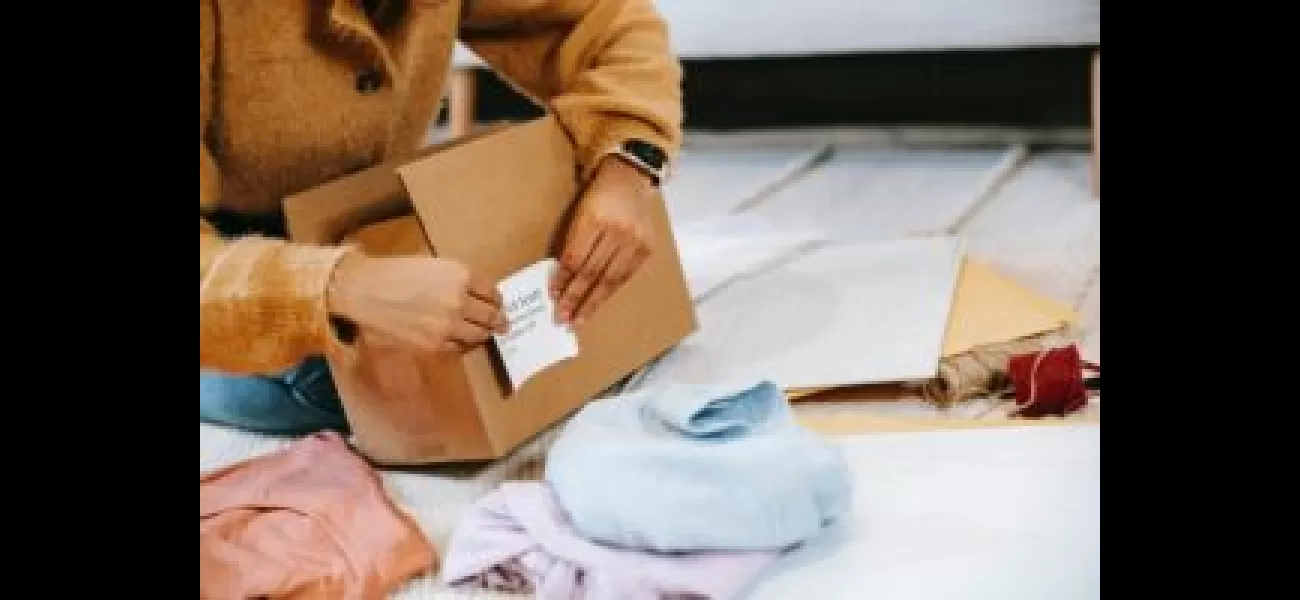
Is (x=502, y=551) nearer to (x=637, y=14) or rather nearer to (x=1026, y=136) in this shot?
(x=637, y=14)

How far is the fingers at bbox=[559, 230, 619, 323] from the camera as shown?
122 cm

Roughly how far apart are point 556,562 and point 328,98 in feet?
1.39

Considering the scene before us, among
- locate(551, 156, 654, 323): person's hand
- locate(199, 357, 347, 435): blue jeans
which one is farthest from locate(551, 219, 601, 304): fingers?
locate(199, 357, 347, 435): blue jeans

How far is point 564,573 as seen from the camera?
3.26ft

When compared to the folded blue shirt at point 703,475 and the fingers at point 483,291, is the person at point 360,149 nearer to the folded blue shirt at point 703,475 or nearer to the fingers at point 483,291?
the fingers at point 483,291

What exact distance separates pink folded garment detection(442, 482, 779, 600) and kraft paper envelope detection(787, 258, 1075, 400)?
15.9 inches

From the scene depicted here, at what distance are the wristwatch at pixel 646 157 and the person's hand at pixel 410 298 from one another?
0.23 m

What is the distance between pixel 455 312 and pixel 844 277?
0.69 meters

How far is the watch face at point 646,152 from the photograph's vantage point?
1.29m

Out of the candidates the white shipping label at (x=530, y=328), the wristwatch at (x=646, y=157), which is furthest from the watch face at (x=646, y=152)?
the white shipping label at (x=530, y=328)

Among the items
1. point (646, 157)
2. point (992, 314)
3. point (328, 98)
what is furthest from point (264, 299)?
point (992, 314)

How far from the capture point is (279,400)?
52.8 inches
